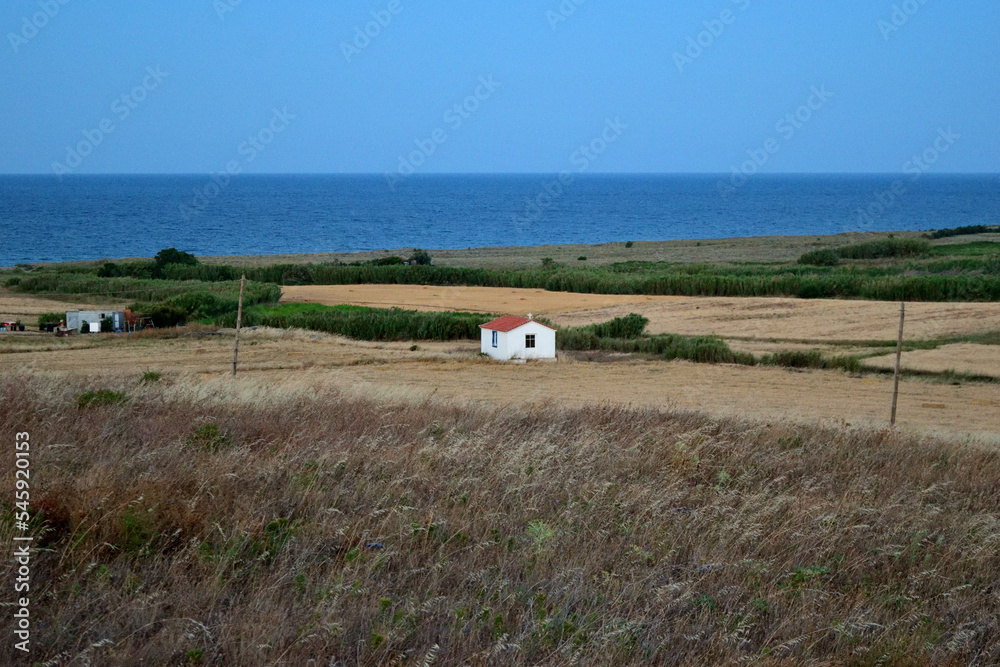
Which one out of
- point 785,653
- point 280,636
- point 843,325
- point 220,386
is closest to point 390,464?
point 280,636

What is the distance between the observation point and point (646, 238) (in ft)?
423

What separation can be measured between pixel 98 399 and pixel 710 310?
4471cm

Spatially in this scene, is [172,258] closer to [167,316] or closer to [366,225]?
[167,316]

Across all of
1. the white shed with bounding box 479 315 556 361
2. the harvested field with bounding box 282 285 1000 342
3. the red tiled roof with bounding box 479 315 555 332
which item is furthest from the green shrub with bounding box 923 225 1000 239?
the white shed with bounding box 479 315 556 361

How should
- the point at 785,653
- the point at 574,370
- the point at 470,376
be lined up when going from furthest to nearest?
the point at 574,370 → the point at 470,376 → the point at 785,653

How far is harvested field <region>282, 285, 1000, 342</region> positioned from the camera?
1684 inches

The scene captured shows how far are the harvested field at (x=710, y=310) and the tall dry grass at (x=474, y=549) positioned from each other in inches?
1438

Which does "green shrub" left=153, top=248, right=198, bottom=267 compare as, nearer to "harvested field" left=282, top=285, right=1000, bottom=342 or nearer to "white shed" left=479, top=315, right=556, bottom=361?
"harvested field" left=282, top=285, right=1000, bottom=342

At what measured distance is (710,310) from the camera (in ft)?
165

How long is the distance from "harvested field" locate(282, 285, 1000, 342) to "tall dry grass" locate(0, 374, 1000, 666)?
120 feet

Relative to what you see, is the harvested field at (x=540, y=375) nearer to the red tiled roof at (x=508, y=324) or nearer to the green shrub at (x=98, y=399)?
the red tiled roof at (x=508, y=324)

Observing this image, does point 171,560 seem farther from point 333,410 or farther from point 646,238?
point 646,238

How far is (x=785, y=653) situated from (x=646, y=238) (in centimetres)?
12662

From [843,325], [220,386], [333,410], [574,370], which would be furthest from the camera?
[843,325]
